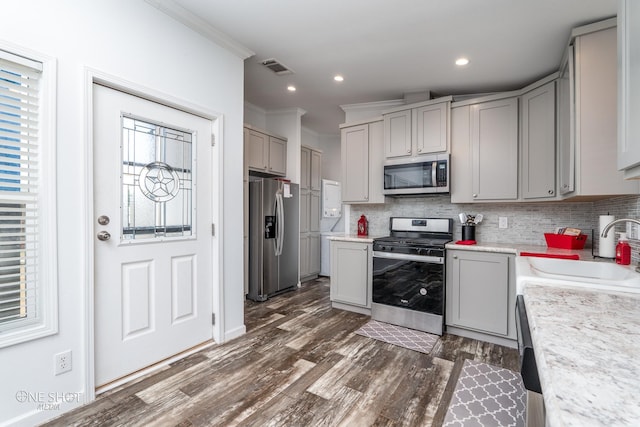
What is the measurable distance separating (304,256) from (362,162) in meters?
1.83

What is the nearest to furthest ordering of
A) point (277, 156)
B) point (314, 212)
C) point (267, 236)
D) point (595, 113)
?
1. point (595, 113)
2. point (267, 236)
3. point (277, 156)
4. point (314, 212)

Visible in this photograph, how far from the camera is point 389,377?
2092 millimetres

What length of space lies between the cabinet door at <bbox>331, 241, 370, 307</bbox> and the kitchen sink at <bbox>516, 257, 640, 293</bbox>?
69.8 inches

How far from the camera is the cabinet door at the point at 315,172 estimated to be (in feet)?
16.1

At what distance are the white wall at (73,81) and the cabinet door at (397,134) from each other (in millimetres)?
2189

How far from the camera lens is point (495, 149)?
2.96 metres

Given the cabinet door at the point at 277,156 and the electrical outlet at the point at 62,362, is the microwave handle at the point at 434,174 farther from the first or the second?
the electrical outlet at the point at 62,362

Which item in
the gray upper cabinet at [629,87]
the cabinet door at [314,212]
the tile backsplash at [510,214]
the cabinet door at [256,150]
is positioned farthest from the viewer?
the cabinet door at [314,212]

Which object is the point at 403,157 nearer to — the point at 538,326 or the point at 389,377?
the point at 389,377

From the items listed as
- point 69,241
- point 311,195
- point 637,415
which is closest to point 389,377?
point 637,415

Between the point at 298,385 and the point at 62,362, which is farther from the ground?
the point at 62,362

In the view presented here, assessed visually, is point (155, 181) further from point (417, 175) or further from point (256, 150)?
point (417, 175)

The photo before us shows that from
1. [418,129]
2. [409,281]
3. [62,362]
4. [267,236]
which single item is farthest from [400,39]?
[62,362]

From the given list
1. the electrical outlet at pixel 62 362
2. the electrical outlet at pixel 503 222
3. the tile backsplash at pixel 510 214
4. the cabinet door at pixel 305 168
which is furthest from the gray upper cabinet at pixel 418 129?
the electrical outlet at pixel 62 362
